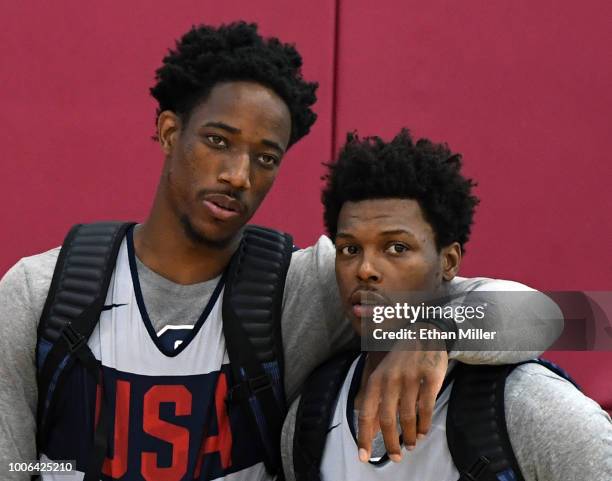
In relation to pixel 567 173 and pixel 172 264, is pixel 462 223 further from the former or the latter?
pixel 567 173

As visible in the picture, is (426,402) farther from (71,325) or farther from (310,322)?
(71,325)

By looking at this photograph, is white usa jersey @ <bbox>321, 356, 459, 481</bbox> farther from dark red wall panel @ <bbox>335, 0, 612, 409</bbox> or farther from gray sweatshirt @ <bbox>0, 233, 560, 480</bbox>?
dark red wall panel @ <bbox>335, 0, 612, 409</bbox>

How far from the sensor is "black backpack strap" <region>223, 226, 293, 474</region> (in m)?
1.63

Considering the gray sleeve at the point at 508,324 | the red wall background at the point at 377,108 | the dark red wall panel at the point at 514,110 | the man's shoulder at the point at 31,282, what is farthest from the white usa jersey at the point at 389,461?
the dark red wall panel at the point at 514,110

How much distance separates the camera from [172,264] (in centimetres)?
→ 175

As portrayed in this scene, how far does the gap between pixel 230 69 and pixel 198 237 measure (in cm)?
35

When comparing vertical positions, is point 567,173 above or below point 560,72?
below

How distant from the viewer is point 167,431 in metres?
1.60

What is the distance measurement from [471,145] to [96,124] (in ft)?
3.58

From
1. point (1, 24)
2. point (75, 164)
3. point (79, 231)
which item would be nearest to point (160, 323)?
point (79, 231)

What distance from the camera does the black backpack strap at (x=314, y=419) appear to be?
155 cm

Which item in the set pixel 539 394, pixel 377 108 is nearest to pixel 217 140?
pixel 539 394

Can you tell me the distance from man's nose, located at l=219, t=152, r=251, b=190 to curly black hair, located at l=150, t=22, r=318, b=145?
17cm

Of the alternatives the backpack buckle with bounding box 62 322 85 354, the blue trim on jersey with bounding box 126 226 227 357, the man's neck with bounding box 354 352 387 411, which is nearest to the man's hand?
the man's neck with bounding box 354 352 387 411
